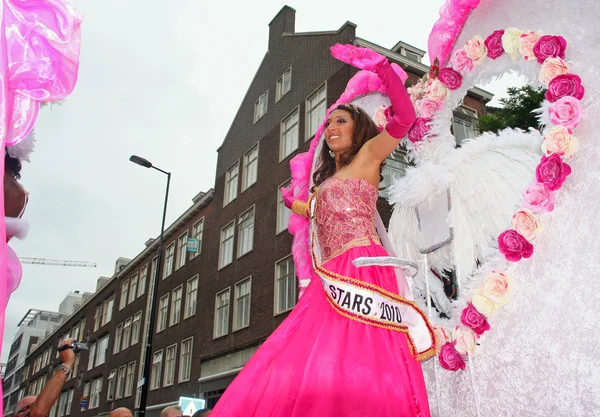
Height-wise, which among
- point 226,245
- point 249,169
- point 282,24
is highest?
point 282,24

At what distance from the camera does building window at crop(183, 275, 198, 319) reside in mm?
25172

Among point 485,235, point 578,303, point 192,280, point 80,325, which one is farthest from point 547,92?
point 80,325

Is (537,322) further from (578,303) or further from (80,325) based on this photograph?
(80,325)

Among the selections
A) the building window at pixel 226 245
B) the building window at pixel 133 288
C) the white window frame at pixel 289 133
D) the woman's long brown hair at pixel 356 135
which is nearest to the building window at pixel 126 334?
the building window at pixel 133 288

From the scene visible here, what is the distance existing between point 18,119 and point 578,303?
275 cm

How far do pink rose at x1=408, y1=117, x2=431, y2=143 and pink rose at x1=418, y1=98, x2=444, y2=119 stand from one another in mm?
39

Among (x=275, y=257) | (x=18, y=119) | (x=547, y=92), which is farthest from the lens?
(x=275, y=257)

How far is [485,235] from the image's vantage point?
3461 mm

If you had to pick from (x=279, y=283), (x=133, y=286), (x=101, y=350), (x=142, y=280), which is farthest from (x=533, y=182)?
(x=101, y=350)

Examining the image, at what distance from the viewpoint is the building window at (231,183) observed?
23.7m

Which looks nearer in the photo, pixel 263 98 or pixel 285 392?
pixel 285 392

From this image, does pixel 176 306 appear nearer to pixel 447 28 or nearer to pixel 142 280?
pixel 142 280

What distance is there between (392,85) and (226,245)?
20577mm

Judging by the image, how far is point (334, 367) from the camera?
8.13 feet
